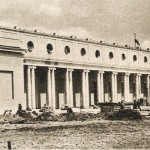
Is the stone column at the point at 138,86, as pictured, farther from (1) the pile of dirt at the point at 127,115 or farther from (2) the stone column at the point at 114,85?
(1) the pile of dirt at the point at 127,115

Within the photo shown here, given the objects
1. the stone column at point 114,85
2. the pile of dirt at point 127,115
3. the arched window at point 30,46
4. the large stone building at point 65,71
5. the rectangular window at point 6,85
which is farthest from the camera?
the stone column at point 114,85

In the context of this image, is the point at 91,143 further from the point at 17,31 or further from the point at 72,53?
the point at 72,53

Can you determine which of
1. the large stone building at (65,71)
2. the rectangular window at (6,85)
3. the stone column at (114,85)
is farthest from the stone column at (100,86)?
the rectangular window at (6,85)

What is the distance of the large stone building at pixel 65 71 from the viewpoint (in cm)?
3397

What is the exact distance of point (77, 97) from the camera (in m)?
49.7

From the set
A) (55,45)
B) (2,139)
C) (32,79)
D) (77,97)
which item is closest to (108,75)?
(77,97)

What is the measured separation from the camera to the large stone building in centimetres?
3397

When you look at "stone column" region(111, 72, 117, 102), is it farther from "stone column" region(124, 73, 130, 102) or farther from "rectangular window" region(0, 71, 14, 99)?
"rectangular window" region(0, 71, 14, 99)

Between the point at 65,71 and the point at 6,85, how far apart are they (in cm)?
1300

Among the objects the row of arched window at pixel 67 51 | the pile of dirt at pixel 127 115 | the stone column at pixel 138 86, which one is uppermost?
the row of arched window at pixel 67 51

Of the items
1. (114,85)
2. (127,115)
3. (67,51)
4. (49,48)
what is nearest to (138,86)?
(114,85)

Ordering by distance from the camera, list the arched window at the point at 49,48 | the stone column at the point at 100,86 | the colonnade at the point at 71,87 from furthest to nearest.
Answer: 1. the stone column at the point at 100,86
2. the arched window at the point at 49,48
3. the colonnade at the point at 71,87

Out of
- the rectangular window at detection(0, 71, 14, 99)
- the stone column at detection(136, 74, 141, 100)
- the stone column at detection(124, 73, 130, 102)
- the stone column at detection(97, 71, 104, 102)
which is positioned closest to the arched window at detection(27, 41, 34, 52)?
the rectangular window at detection(0, 71, 14, 99)

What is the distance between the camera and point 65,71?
149ft
